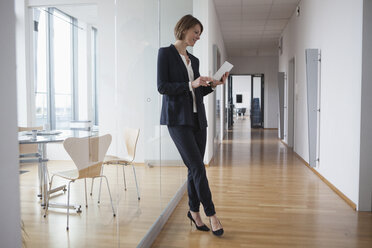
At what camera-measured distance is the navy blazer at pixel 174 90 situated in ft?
8.11

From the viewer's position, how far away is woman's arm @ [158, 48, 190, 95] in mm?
2459

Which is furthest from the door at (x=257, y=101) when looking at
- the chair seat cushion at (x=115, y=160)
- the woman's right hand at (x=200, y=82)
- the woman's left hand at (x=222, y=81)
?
the chair seat cushion at (x=115, y=160)

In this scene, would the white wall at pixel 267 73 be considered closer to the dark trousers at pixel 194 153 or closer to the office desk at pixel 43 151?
the dark trousers at pixel 194 153

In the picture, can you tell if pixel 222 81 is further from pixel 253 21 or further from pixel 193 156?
pixel 253 21

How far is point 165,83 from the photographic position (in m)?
2.48

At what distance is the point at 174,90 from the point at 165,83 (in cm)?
9

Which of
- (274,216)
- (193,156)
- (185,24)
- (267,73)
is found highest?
(267,73)

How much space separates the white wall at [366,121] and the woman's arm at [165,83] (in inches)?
74.2

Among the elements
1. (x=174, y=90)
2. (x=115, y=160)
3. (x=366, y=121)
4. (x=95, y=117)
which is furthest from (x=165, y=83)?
(x=366, y=121)

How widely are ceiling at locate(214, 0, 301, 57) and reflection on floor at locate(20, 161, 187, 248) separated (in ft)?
18.4

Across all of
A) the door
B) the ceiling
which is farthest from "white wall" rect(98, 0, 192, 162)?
the door

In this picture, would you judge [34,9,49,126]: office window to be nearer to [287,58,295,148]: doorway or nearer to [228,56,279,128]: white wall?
[287,58,295,148]: doorway

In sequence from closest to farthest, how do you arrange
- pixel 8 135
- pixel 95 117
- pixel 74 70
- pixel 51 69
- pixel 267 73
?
pixel 8 135 < pixel 51 69 < pixel 74 70 < pixel 95 117 < pixel 267 73

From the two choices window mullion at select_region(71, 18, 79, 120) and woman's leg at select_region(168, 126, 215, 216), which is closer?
window mullion at select_region(71, 18, 79, 120)
